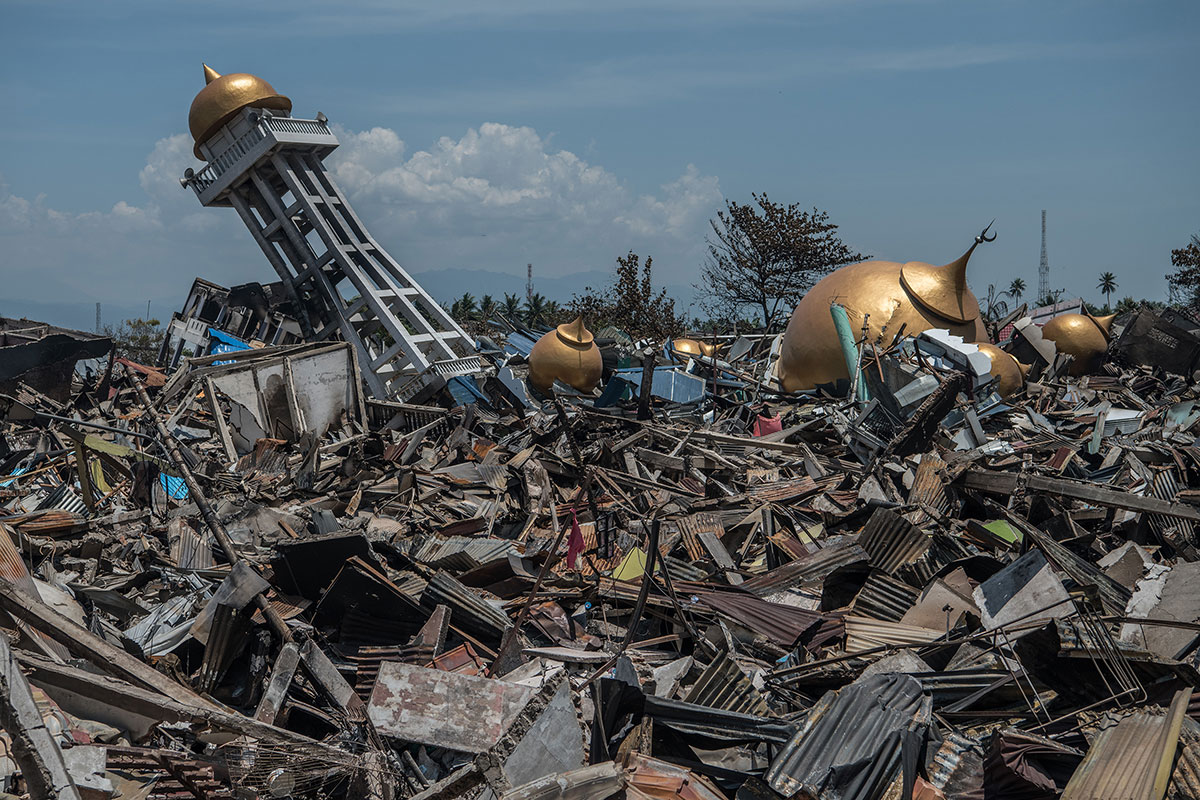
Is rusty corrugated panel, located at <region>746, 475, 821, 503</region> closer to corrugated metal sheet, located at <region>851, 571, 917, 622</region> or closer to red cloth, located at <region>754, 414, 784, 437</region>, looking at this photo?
corrugated metal sheet, located at <region>851, 571, 917, 622</region>

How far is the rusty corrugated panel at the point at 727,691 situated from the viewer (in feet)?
16.0

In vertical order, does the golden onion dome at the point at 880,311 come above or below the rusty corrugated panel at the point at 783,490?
above

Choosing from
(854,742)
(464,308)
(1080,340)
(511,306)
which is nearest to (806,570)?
(854,742)

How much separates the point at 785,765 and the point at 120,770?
323 centimetres

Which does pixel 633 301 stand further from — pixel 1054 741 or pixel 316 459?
pixel 1054 741

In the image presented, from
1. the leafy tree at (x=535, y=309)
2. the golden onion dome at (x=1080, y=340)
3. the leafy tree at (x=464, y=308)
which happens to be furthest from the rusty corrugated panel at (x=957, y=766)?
the leafy tree at (x=464, y=308)

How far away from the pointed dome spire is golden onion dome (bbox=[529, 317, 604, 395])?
6787mm

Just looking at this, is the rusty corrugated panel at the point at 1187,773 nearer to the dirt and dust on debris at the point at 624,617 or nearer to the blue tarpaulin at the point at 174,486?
the dirt and dust on debris at the point at 624,617

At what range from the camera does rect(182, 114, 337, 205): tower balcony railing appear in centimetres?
2120

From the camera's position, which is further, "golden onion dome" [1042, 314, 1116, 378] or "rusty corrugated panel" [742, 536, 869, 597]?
"golden onion dome" [1042, 314, 1116, 378]

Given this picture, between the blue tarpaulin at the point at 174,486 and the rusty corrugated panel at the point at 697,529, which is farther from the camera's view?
the blue tarpaulin at the point at 174,486

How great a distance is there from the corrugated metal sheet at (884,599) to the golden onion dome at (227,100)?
2040 cm

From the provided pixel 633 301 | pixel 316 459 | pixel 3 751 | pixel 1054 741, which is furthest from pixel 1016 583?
pixel 633 301

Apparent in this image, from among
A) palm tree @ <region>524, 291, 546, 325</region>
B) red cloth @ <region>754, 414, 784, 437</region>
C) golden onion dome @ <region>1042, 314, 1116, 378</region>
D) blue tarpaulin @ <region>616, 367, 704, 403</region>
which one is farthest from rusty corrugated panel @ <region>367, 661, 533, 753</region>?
palm tree @ <region>524, 291, 546, 325</region>
